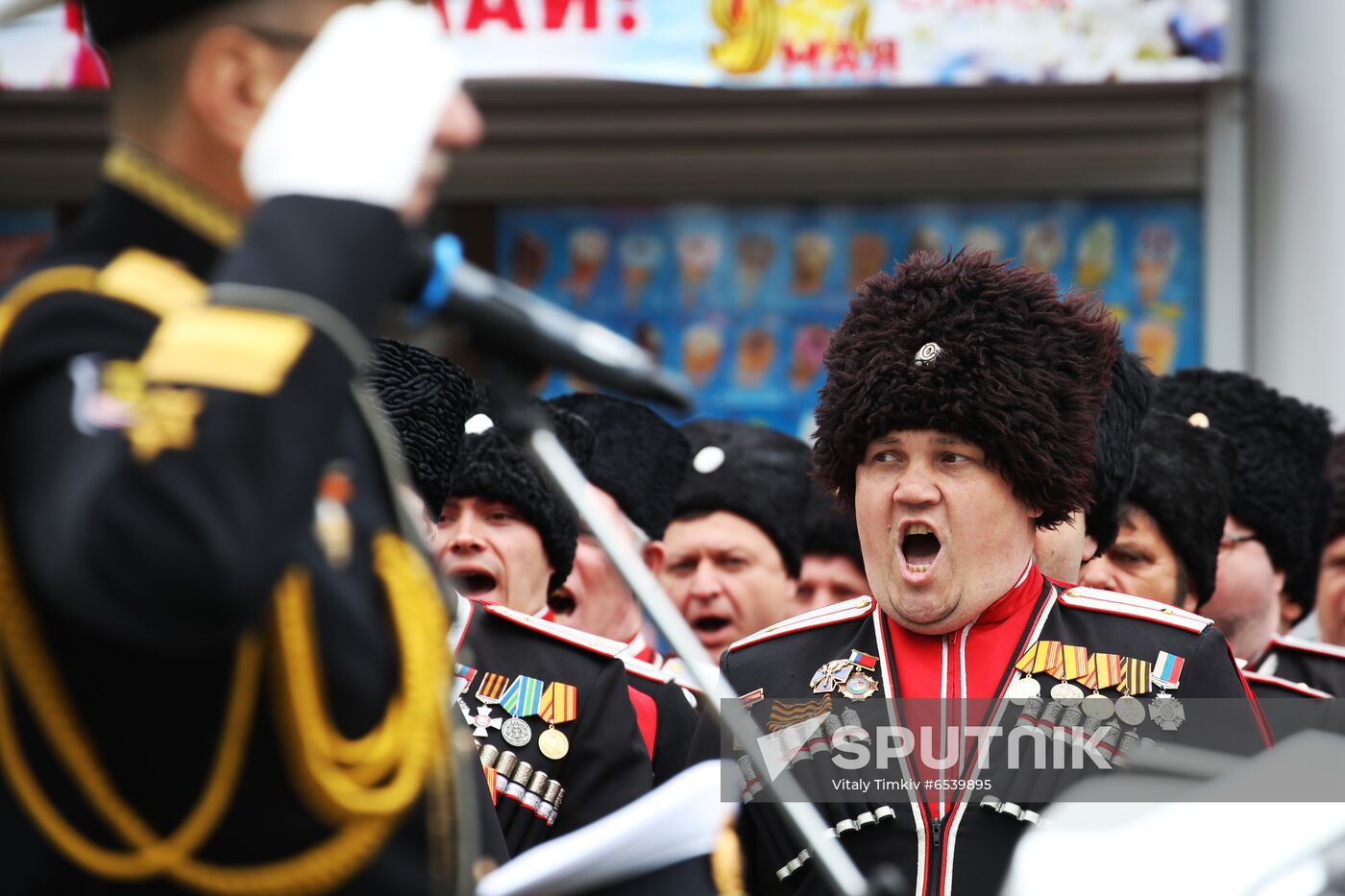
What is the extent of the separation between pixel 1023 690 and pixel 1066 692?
0.07 m

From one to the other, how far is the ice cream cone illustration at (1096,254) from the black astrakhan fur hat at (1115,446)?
171 inches

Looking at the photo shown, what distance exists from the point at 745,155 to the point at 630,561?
645 cm

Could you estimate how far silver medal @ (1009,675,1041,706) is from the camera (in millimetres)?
3273

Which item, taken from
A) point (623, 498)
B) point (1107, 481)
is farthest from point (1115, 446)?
point (623, 498)

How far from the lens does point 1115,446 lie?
12.7 feet

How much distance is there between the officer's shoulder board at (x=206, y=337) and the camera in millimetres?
1589

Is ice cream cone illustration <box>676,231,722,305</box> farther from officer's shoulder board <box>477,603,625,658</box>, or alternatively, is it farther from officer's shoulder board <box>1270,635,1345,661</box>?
officer's shoulder board <box>477,603,625,658</box>

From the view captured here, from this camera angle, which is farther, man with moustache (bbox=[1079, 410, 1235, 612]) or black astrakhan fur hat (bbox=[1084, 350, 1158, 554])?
man with moustache (bbox=[1079, 410, 1235, 612])

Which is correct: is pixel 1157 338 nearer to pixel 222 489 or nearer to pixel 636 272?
pixel 636 272

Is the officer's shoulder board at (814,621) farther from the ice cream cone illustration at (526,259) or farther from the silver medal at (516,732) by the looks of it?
the ice cream cone illustration at (526,259)

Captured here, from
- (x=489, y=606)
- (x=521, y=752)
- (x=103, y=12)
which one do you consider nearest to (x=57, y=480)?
(x=103, y=12)

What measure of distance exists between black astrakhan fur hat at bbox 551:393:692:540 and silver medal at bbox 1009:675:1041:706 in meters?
2.12

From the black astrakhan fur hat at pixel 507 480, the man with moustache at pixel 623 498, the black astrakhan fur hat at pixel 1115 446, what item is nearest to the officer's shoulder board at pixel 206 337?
the black astrakhan fur hat at pixel 1115 446

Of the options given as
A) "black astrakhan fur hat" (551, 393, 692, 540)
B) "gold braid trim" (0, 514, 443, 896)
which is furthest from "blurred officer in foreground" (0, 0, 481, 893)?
"black astrakhan fur hat" (551, 393, 692, 540)
